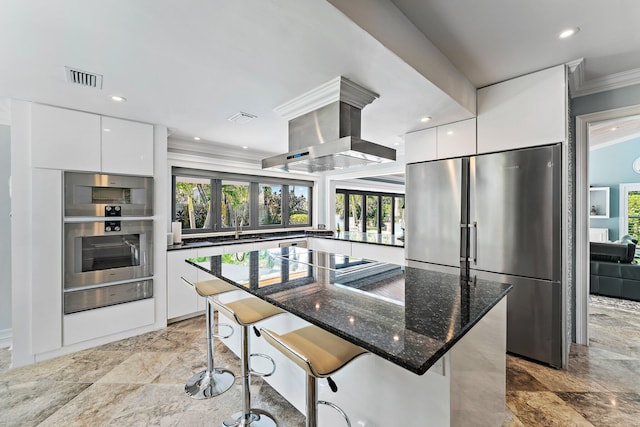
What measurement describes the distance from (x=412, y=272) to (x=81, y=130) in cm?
→ 326

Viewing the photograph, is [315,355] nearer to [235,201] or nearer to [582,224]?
[582,224]

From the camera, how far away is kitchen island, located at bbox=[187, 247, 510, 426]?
1.02 m

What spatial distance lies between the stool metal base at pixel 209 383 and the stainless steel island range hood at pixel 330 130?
5.80ft

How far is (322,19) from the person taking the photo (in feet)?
4.18

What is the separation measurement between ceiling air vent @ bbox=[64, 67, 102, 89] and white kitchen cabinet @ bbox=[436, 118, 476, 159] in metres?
2.99

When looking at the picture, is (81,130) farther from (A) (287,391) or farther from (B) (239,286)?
(A) (287,391)

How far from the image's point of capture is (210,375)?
2131 mm

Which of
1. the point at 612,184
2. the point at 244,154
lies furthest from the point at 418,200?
the point at 612,184

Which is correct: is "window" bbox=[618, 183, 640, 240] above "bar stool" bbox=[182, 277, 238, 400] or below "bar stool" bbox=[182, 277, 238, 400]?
above

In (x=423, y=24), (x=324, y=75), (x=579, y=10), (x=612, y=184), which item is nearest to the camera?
(x=579, y=10)

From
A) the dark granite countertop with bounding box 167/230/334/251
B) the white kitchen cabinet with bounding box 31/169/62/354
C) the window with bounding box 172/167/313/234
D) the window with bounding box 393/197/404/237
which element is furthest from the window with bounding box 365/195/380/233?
the white kitchen cabinet with bounding box 31/169/62/354

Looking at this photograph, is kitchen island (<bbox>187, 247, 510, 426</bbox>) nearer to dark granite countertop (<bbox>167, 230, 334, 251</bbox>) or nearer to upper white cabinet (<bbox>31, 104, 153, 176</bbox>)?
dark granite countertop (<bbox>167, 230, 334, 251</bbox>)

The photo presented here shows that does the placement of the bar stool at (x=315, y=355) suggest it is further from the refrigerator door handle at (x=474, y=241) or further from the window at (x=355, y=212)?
the window at (x=355, y=212)

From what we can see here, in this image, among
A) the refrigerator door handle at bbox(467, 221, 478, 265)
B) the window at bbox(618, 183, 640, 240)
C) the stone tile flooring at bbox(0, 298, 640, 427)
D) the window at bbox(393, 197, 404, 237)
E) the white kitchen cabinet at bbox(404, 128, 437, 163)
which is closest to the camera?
the stone tile flooring at bbox(0, 298, 640, 427)
